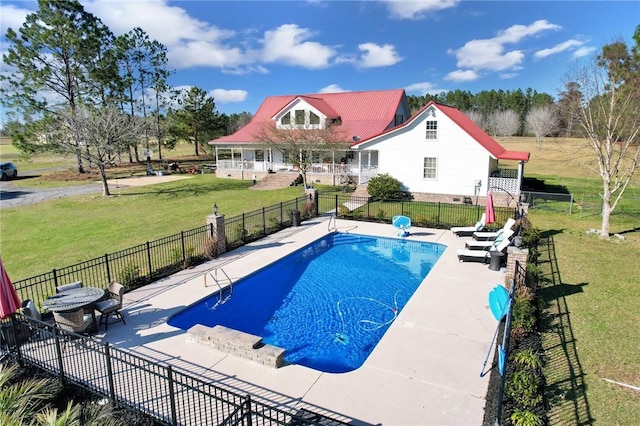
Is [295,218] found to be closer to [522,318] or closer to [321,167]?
[522,318]

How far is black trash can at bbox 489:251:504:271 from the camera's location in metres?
13.4

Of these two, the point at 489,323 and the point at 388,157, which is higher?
the point at 388,157

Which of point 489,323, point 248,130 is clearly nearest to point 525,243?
point 489,323

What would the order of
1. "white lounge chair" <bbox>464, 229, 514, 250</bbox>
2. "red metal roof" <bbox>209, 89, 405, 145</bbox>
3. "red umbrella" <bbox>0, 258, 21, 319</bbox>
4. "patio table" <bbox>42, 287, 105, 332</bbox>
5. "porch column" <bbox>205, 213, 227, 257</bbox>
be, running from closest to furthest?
"red umbrella" <bbox>0, 258, 21, 319</bbox> → "patio table" <bbox>42, 287, 105, 332</bbox> → "white lounge chair" <bbox>464, 229, 514, 250</bbox> → "porch column" <bbox>205, 213, 227, 257</bbox> → "red metal roof" <bbox>209, 89, 405, 145</bbox>

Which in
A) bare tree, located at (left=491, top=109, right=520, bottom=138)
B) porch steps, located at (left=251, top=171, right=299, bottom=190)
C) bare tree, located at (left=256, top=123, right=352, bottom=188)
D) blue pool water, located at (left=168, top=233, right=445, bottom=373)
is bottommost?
blue pool water, located at (left=168, top=233, right=445, bottom=373)

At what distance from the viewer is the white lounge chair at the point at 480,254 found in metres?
13.8

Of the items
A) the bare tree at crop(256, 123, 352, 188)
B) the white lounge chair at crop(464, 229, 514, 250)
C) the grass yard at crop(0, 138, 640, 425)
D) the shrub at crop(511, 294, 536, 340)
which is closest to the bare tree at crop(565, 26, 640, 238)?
the grass yard at crop(0, 138, 640, 425)

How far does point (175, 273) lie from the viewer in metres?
13.5

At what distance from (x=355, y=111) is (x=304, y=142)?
9578 millimetres

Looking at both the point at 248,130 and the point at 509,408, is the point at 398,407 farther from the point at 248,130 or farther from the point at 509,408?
the point at 248,130

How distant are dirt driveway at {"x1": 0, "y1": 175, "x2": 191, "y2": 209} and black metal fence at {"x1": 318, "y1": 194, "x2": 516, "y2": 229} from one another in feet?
61.8

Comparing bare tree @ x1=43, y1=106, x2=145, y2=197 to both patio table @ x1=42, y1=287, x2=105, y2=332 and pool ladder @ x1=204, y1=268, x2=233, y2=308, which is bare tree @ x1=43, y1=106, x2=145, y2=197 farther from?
patio table @ x1=42, y1=287, x2=105, y2=332

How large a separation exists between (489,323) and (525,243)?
735 centimetres

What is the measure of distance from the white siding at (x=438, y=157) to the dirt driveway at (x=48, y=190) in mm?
21701
